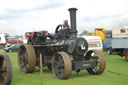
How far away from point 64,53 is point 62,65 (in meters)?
0.45

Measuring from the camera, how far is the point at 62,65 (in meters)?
7.71

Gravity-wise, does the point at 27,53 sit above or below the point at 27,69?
above

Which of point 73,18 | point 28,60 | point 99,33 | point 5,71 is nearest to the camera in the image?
point 5,71

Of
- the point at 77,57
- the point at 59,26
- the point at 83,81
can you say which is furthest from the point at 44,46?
the point at 83,81

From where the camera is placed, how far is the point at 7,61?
6.34 m

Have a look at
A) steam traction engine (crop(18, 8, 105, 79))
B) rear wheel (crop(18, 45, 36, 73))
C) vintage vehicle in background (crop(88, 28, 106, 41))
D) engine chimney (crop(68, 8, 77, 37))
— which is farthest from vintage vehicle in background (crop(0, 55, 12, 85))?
vintage vehicle in background (crop(88, 28, 106, 41))

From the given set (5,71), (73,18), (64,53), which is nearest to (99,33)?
(73,18)

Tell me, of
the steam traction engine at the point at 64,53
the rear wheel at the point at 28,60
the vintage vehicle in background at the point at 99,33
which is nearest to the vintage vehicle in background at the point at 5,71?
the steam traction engine at the point at 64,53

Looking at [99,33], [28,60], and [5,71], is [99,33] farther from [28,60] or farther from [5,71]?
[5,71]

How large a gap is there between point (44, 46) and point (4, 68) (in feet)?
10.6

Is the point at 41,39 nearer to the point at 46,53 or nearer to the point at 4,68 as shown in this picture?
the point at 46,53

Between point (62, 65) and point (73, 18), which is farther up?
point (73, 18)

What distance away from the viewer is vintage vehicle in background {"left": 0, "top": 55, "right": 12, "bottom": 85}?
625cm

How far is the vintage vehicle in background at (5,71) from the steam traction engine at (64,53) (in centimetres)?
200
